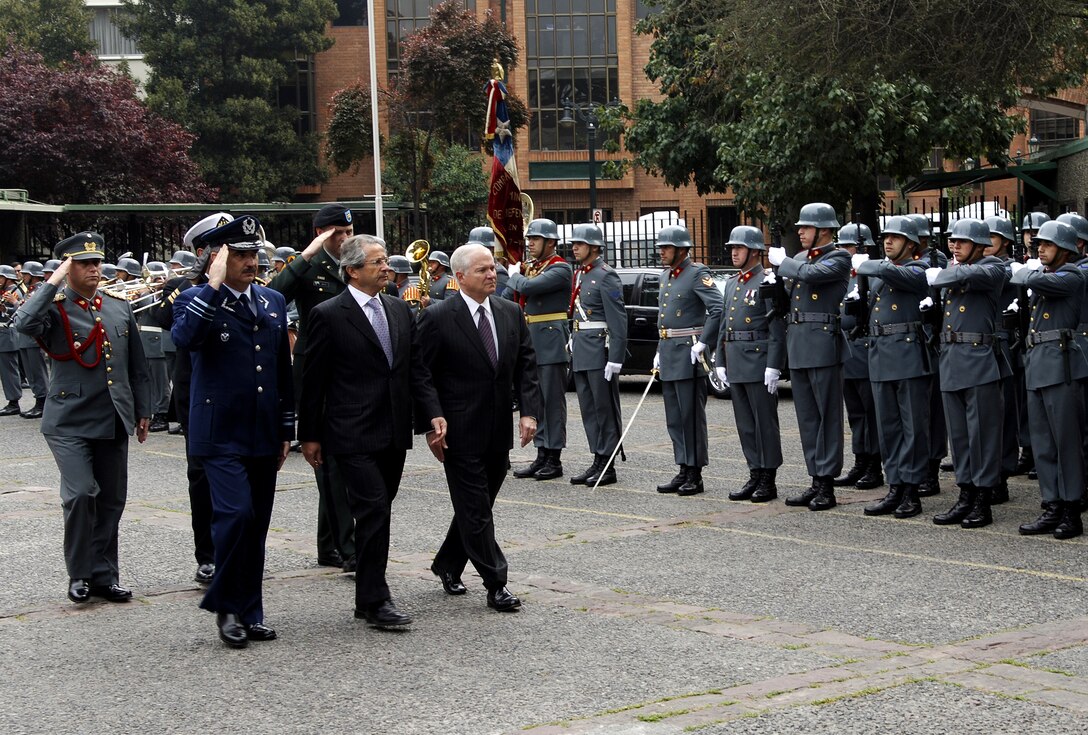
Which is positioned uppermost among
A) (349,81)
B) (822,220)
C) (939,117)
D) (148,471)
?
(349,81)

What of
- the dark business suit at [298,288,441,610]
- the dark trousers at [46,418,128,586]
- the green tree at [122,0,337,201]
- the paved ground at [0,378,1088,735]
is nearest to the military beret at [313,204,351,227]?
the dark business suit at [298,288,441,610]

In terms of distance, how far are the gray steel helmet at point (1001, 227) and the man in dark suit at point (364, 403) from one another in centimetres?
512

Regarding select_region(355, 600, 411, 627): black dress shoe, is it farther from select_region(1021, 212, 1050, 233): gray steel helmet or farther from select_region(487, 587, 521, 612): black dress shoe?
Result: select_region(1021, 212, 1050, 233): gray steel helmet

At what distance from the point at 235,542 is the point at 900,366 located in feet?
18.3

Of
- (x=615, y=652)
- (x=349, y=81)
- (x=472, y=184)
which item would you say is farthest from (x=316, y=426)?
(x=349, y=81)

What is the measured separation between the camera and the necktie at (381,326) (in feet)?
26.0

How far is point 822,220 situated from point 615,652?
5.39m

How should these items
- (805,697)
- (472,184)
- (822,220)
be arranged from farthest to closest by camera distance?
1. (472,184)
2. (822,220)
3. (805,697)

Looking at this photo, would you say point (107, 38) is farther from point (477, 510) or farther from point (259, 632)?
point (259, 632)

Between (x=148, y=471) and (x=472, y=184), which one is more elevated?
(x=472, y=184)

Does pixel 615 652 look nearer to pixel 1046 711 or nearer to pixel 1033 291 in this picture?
pixel 1046 711

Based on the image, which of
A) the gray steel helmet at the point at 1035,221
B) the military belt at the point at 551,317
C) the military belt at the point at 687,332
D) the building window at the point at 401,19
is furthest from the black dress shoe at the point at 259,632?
the building window at the point at 401,19

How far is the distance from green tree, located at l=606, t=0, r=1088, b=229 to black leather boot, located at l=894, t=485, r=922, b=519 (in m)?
5.61

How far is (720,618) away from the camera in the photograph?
7.71 m
